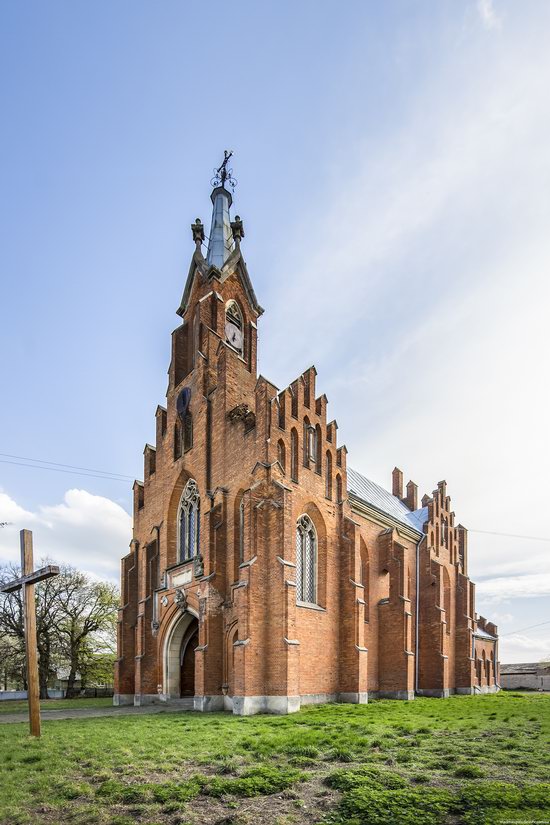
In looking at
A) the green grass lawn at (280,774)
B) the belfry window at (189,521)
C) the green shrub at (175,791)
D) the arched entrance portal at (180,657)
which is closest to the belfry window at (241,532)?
the belfry window at (189,521)

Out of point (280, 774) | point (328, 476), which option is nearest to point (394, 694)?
point (328, 476)

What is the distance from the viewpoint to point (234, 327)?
101 ft

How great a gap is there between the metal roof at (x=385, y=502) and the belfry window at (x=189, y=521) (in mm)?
10431

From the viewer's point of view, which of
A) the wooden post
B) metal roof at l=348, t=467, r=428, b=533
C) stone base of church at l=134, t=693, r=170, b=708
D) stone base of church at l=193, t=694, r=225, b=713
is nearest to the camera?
the wooden post

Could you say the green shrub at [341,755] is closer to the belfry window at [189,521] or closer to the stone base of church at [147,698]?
the belfry window at [189,521]

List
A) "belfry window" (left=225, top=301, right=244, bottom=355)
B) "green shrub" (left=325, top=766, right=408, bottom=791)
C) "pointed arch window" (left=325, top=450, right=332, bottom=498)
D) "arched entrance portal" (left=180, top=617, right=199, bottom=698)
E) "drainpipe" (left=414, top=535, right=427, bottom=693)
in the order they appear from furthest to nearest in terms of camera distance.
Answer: "drainpipe" (left=414, top=535, right=427, bottom=693), "belfry window" (left=225, top=301, right=244, bottom=355), "arched entrance portal" (left=180, top=617, right=199, bottom=698), "pointed arch window" (left=325, top=450, right=332, bottom=498), "green shrub" (left=325, top=766, right=408, bottom=791)

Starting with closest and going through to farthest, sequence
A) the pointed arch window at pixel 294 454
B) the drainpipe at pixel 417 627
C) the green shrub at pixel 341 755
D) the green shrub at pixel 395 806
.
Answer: the green shrub at pixel 395 806
the green shrub at pixel 341 755
the pointed arch window at pixel 294 454
the drainpipe at pixel 417 627

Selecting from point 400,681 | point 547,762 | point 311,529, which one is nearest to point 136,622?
point 311,529

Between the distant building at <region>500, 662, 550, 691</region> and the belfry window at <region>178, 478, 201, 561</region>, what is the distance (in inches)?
1585

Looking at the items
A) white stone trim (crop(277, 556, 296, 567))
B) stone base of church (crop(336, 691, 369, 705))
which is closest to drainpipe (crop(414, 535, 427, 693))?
stone base of church (crop(336, 691, 369, 705))

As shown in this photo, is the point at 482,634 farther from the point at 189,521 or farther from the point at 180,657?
the point at 189,521

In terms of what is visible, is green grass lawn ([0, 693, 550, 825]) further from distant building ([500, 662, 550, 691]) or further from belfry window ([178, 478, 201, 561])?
distant building ([500, 662, 550, 691])

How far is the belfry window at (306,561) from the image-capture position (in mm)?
23516

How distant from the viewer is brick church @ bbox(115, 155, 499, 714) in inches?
826
